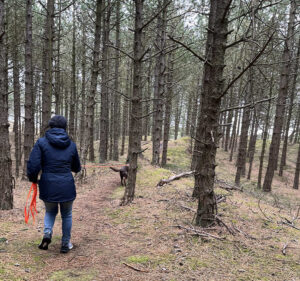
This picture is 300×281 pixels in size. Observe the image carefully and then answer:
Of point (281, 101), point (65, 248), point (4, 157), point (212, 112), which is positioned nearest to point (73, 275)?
point (65, 248)

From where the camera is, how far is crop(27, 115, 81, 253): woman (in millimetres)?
3463

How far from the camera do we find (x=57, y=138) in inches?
140

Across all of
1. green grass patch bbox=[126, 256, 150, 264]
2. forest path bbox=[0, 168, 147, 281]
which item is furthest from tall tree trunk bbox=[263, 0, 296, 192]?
green grass patch bbox=[126, 256, 150, 264]

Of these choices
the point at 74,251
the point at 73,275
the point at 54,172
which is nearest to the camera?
the point at 73,275

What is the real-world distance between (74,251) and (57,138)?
1.91 metres

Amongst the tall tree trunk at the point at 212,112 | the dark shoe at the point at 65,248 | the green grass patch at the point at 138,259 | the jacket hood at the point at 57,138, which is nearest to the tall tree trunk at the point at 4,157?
the jacket hood at the point at 57,138

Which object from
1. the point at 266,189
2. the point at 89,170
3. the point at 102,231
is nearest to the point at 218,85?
the point at 102,231

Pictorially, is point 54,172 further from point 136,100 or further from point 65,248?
point 136,100

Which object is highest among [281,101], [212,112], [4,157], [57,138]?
[281,101]

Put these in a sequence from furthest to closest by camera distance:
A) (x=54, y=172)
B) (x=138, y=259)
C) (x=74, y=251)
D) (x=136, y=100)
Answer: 1. (x=136, y=100)
2. (x=74, y=251)
3. (x=54, y=172)
4. (x=138, y=259)

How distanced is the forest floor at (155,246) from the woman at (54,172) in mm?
492

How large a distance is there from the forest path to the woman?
10.6 inches

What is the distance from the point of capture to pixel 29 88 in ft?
31.0

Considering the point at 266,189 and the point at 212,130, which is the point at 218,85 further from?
the point at 266,189
